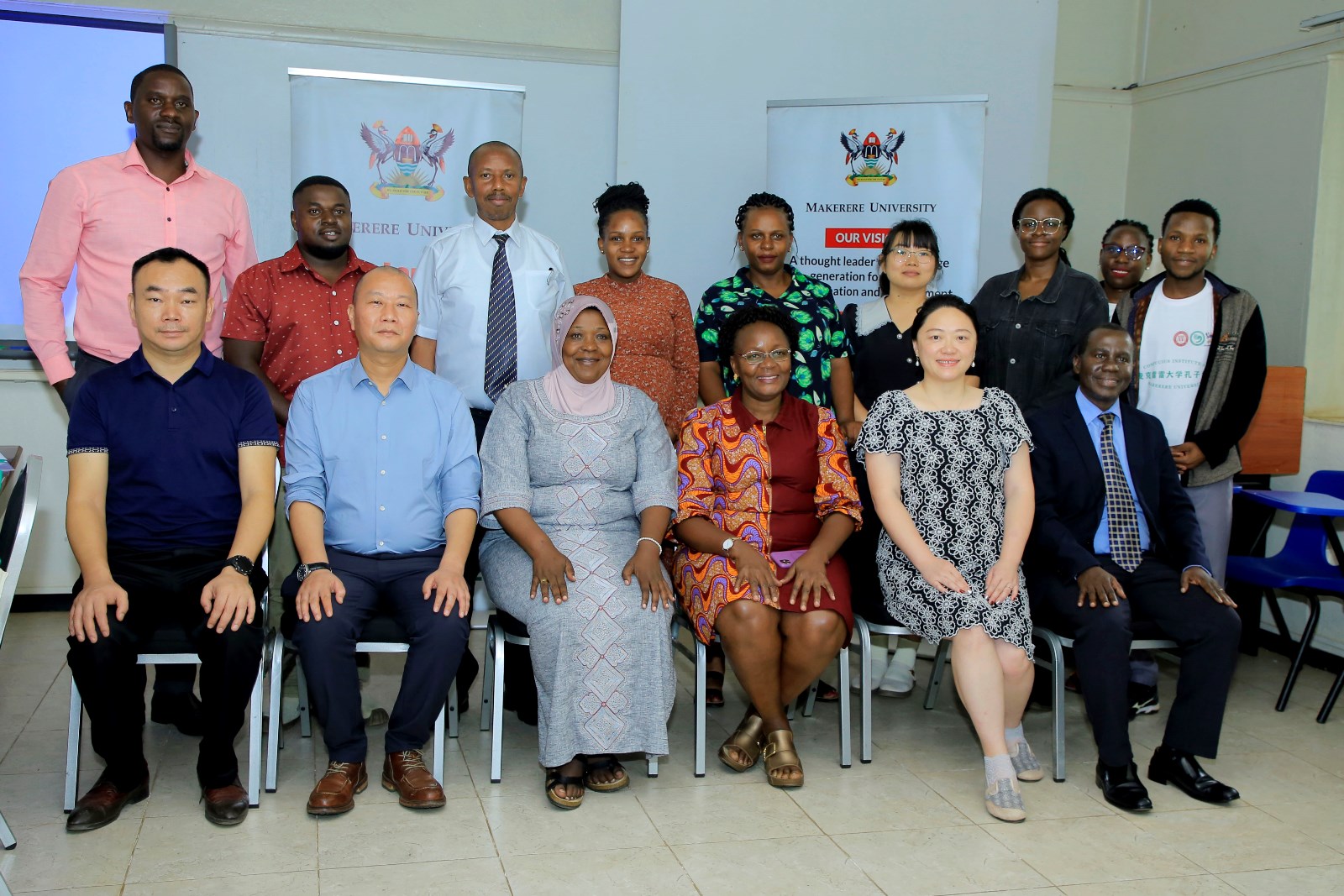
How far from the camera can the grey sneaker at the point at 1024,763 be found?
3.22m

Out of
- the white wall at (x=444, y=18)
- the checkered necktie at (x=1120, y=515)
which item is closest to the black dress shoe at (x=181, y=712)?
the checkered necktie at (x=1120, y=515)

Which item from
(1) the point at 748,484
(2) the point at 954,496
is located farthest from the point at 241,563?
(2) the point at 954,496

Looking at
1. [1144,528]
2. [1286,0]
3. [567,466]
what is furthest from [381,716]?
[1286,0]

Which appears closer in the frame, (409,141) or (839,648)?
(839,648)

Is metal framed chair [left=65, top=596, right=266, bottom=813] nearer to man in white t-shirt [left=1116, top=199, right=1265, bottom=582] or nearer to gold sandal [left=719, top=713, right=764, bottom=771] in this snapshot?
gold sandal [left=719, top=713, right=764, bottom=771]

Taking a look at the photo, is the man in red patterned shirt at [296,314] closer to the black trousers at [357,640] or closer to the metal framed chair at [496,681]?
the black trousers at [357,640]

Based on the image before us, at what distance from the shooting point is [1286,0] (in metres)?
5.36

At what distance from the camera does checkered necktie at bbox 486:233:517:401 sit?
3.69m

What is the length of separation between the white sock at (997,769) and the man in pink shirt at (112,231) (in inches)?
94.9

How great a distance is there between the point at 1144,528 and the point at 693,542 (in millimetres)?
1410

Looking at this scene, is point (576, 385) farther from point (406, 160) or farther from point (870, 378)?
point (406, 160)

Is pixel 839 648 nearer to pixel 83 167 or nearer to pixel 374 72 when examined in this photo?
pixel 83 167

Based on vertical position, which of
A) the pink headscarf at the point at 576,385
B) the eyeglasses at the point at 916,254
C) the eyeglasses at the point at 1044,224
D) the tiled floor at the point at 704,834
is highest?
the eyeglasses at the point at 1044,224

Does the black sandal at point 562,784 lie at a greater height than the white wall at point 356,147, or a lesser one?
lesser
